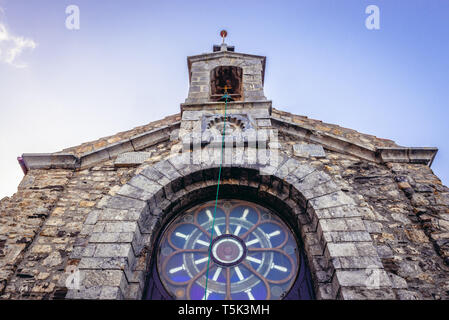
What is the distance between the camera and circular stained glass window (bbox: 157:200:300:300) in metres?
3.86

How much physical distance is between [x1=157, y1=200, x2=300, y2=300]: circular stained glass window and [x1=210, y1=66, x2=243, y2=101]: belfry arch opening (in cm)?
306

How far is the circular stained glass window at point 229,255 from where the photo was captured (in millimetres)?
3857

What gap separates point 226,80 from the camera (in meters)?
7.06

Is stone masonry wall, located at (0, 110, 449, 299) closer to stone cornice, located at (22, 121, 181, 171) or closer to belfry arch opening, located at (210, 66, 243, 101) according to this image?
stone cornice, located at (22, 121, 181, 171)

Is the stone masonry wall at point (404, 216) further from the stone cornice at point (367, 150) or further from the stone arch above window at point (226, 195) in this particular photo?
the stone arch above window at point (226, 195)

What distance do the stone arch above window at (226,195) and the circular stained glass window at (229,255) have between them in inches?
7.3

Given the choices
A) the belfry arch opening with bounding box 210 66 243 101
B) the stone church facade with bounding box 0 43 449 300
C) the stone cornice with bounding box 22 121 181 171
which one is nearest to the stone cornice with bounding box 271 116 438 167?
the stone church facade with bounding box 0 43 449 300

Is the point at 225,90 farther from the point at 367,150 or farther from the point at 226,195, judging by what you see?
the point at 367,150

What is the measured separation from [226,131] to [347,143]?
1.85 metres

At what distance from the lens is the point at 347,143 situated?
5.04 m

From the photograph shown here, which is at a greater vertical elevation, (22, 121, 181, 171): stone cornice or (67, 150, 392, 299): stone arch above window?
(22, 121, 181, 171): stone cornice

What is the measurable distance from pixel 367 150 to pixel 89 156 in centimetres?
414

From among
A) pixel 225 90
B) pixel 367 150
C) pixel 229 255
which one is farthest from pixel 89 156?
pixel 367 150
